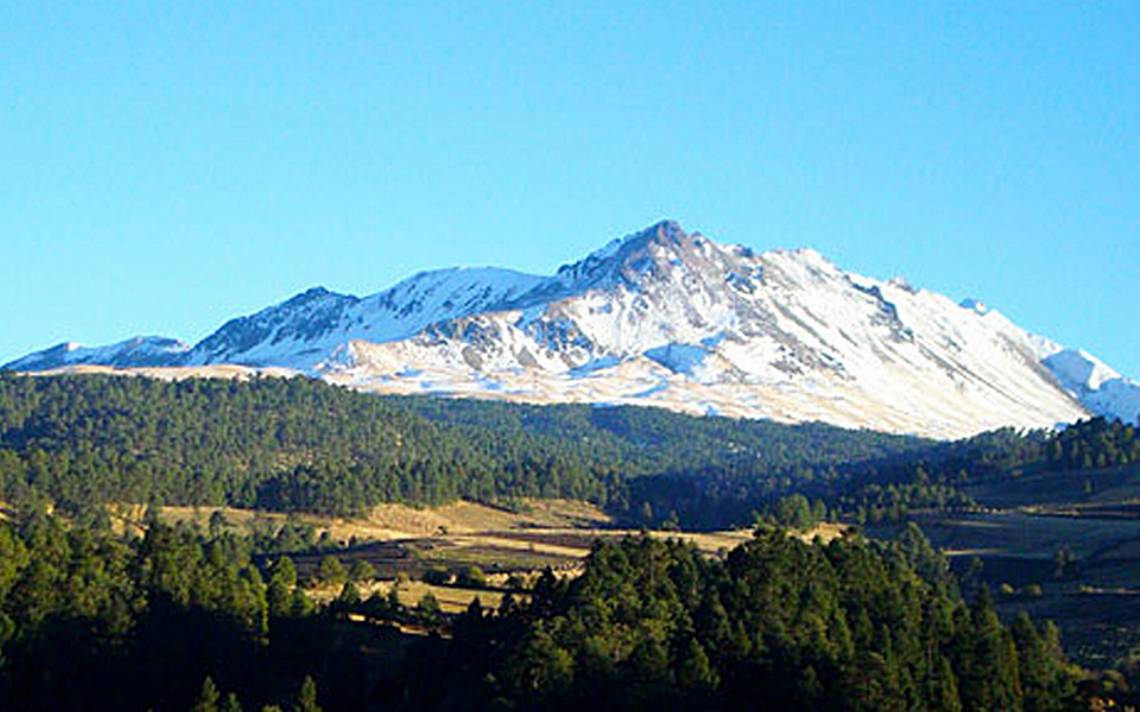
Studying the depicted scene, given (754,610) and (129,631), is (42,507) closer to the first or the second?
(129,631)

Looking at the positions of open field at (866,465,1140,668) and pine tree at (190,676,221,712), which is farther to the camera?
open field at (866,465,1140,668)

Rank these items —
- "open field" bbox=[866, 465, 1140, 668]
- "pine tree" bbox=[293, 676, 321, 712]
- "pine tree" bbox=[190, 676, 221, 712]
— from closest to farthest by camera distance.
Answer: "pine tree" bbox=[293, 676, 321, 712]
"pine tree" bbox=[190, 676, 221, 712]
"open field" bbox=[866, 465, 1140, 668]

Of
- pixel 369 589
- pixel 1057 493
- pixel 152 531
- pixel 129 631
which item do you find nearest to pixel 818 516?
pixel 1057 493

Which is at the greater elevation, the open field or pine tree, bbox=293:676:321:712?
the open field

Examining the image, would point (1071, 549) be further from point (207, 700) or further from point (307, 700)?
point (207, 700)

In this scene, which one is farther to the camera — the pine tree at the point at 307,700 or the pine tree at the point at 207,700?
the pine tree at the point at 207,700

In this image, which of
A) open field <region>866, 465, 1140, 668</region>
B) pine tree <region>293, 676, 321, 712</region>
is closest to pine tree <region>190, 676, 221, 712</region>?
pine tree <region>293, 676, 321, 712</region>

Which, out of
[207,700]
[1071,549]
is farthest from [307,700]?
[1071,549]

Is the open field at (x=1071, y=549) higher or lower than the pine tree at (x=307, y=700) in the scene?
higher

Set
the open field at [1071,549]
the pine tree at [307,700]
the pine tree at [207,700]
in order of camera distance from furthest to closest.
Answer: the open field at [1071,549]
the pine tree at [207,700]
the pine tree at [307,700]

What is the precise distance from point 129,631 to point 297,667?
34.5 feet

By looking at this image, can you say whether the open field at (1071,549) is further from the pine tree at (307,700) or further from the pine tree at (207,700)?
the pine tree at (207,700)

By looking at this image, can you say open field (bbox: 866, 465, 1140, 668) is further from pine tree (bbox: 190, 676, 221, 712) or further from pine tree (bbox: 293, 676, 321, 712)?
pine tree (bbox: 190, 676, 221, 712)

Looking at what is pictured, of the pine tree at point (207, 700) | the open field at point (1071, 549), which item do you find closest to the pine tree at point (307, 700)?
the pine tree at point (207, 700)
